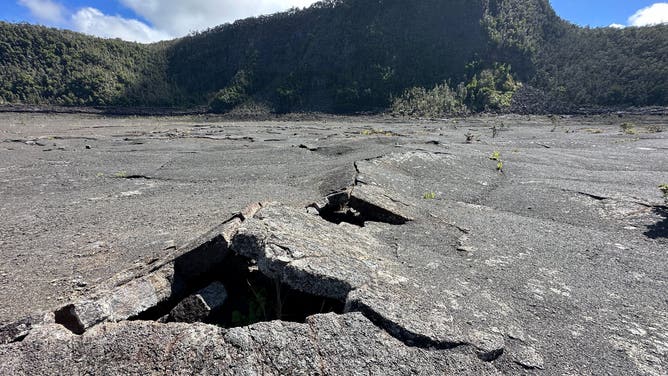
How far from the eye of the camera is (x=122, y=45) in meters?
65.2

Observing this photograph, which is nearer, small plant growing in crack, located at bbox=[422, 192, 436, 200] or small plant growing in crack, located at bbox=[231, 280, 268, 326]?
small plant growing in crack, located at bbox=[231, 280, 268, 326]

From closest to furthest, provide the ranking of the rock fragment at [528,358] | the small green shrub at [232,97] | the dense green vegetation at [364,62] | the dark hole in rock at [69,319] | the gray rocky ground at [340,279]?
the gray rocky ground at [340,279]
the rock fragment at [528,358]
the dark hole in rock at [69,319]
the dense green vegetation at [364,62]
the small green shrub at [232,97]

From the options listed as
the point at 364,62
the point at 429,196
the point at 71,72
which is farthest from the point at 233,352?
the point at 71,72

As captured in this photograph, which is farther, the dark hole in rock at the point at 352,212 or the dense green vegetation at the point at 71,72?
the dense green vegetation at the point at 71,72

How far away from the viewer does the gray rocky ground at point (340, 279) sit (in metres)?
2.55

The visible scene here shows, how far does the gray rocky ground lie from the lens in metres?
2.55

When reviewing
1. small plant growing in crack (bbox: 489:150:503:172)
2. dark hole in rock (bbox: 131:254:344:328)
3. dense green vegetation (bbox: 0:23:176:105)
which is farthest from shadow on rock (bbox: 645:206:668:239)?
dense green vegetation (bbox: 0:23:176:105)

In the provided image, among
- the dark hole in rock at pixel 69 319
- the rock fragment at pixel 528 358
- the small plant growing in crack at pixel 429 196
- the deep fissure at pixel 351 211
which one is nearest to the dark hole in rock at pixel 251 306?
the dark hole in rock at pixel 69 319

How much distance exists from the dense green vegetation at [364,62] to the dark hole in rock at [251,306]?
38.1 metres

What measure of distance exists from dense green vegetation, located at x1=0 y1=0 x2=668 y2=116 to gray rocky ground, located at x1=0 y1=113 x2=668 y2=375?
34777 millimetres

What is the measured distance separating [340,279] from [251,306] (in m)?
0.91

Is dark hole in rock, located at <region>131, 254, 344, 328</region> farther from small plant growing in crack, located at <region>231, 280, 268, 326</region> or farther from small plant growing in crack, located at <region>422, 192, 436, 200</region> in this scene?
small plant growing in crack, located at <region>422, 192, 436, 200</region>

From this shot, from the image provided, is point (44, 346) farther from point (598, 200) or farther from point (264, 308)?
point (598, 200)

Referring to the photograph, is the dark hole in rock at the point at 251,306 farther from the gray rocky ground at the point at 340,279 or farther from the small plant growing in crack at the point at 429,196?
the small plant growing in crack at the point at 429,196
